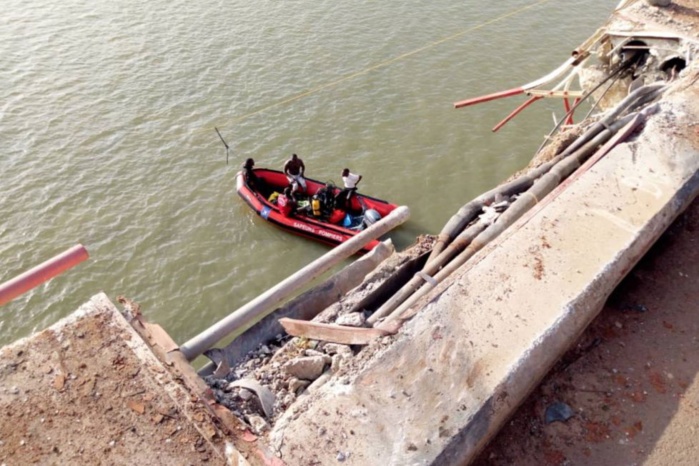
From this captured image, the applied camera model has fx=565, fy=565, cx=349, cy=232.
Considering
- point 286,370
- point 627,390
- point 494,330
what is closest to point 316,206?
point 286,370

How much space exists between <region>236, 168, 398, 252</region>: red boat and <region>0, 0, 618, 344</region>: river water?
0.36 metres

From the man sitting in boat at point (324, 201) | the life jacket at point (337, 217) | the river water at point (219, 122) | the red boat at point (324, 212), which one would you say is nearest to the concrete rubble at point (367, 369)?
the river water at point (219, 122)

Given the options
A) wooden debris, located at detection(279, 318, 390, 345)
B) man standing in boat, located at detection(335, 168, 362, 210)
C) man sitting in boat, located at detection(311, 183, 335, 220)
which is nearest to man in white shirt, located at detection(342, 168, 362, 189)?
man standing in boat, located at detection(335, 168, 362, 210)

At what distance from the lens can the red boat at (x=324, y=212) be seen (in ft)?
35.8

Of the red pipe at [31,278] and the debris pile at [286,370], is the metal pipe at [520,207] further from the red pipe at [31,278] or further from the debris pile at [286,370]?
A: the red pipe at [31,278]

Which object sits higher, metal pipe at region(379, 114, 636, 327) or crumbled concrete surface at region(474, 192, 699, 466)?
metal pipe at region(379, 114, 636, 327)

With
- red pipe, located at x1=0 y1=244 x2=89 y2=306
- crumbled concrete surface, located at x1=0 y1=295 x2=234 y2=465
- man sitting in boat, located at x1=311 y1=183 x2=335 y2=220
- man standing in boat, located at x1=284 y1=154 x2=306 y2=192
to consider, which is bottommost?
man sitting in boat, located at x1=311 y1=183 x2=335 y2=220

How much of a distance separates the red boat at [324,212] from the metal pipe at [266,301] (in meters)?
3.92

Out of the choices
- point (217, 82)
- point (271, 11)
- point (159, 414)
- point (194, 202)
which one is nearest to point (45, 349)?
point (159, 414)

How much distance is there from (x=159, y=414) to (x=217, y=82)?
12.2 metres

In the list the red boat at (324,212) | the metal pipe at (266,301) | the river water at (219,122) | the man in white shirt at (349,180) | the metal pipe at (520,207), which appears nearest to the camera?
the metal pipe at (266,301)

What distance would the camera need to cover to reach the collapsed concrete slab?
4.12 metres

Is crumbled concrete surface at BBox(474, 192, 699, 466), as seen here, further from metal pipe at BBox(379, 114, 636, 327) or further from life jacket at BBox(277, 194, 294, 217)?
life jacket at BBox(277, 194, 294, 217)

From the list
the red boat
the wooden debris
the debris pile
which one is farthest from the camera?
the red boat
